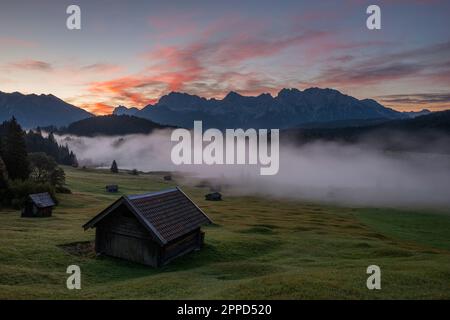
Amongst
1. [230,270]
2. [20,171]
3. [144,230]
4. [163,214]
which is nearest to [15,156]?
[20,171]

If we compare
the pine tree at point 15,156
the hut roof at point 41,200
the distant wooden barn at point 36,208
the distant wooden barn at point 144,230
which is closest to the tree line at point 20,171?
the pine tree at point 15,156

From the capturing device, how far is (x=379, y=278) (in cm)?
2181

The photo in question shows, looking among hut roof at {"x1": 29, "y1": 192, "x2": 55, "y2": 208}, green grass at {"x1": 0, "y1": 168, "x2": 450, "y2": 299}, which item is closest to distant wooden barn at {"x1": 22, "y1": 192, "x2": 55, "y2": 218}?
hut roof at {"x1": 29, "y1": 192, "x2": 55, "y2": 208}

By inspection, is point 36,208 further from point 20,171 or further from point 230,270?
point 230,270

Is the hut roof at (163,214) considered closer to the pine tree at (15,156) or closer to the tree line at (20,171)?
the tree line at (20,171)

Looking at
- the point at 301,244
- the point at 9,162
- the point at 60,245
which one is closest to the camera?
the point at 60,245

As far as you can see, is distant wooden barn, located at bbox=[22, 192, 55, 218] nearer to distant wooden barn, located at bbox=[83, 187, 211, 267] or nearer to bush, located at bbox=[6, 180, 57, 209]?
bush, located at bbox=[6, 180, 57, 209]

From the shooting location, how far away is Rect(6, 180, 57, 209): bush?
2675 inches

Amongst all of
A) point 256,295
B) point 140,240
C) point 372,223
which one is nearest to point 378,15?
point 256,295

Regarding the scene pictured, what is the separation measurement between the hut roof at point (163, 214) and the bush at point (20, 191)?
44261 mm

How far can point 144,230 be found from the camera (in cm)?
3067
